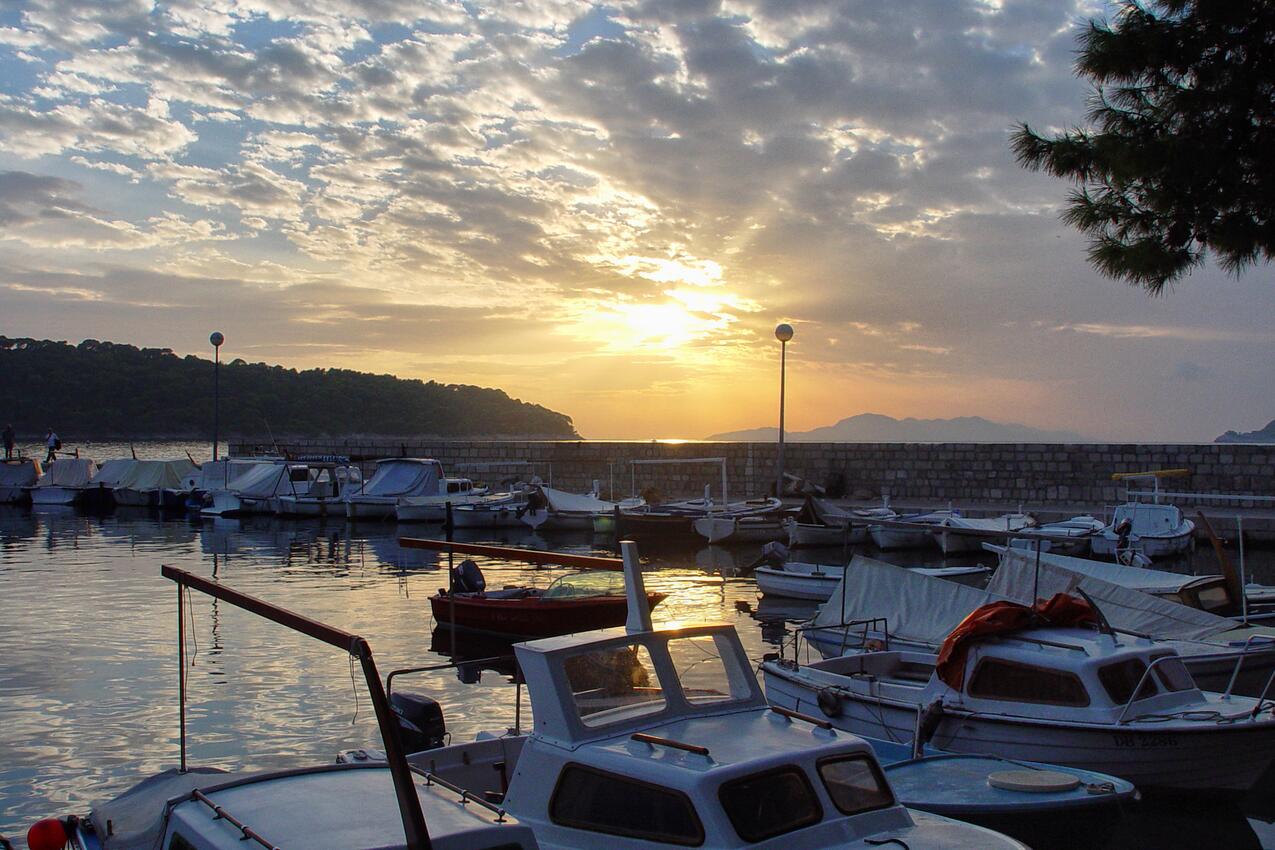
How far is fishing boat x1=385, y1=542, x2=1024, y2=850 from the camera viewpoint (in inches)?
251

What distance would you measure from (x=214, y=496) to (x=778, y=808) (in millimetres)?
46469

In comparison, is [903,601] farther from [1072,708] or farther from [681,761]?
[681,761]

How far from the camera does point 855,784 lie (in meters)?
6.84

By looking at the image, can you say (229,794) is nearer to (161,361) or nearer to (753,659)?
(753,659)

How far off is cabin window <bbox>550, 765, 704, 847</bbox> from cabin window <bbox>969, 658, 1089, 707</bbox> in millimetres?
→ 5953

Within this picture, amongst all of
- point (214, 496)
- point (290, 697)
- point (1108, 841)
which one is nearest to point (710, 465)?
point (214, 496)

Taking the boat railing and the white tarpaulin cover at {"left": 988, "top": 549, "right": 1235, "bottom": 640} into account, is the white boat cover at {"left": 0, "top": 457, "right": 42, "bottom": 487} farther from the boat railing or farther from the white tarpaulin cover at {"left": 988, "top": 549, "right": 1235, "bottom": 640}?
the boat railing

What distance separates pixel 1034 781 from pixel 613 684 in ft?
14.5

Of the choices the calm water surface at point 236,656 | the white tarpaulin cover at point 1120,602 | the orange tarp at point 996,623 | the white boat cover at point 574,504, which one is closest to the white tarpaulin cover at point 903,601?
the white tarpaulin cover at point 1120,602

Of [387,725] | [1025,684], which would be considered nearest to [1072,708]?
[1025,684]

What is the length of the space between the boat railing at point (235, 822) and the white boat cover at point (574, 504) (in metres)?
33.1

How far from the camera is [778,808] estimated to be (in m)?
6.44

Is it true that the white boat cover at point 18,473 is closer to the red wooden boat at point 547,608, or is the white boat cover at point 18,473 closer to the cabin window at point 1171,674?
the red wooden boat at point 547,608

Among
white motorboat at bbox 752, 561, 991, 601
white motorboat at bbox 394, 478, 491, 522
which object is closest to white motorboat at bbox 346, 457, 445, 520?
white motorboat at bbox 394, 478, 491, 522
